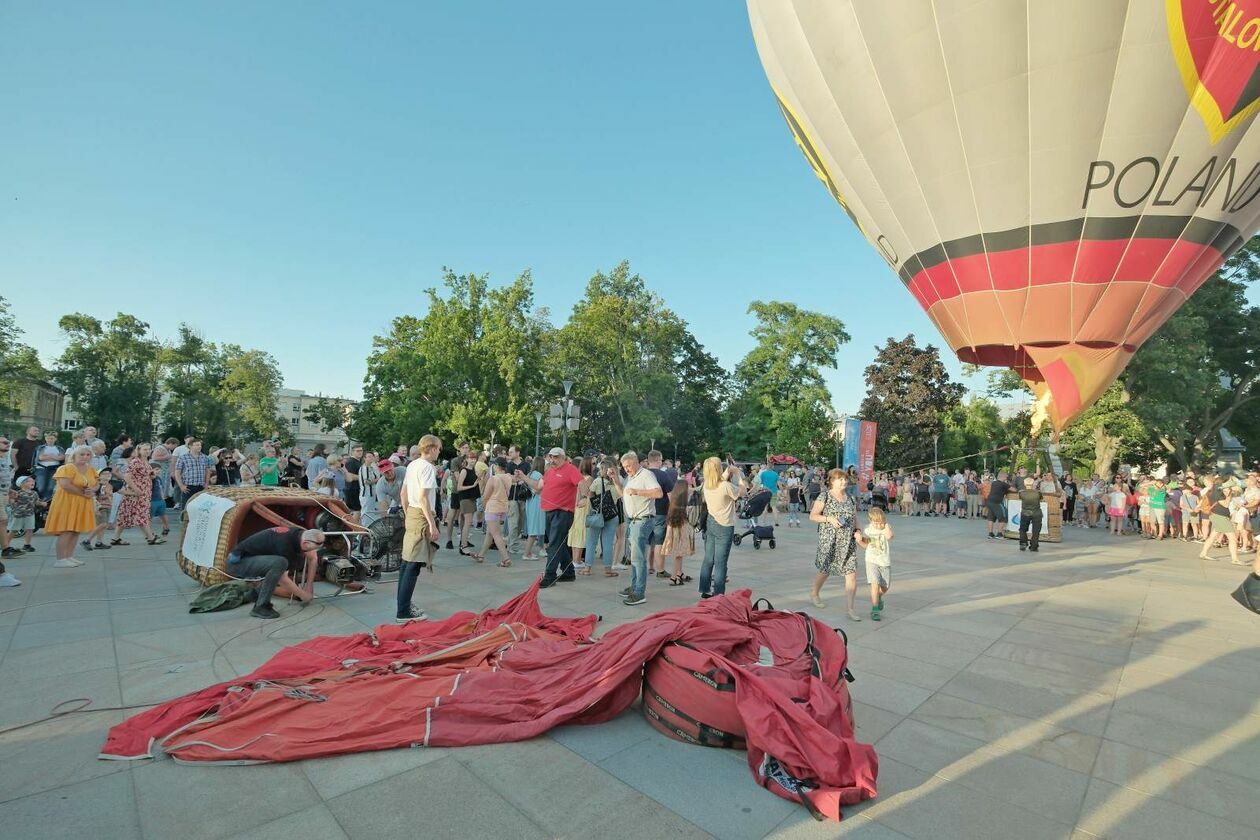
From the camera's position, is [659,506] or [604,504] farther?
[604,504]

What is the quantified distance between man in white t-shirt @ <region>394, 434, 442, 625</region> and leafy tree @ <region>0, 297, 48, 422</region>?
4549 cm

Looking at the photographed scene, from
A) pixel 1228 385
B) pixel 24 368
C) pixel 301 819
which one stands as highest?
pixel 1228 385

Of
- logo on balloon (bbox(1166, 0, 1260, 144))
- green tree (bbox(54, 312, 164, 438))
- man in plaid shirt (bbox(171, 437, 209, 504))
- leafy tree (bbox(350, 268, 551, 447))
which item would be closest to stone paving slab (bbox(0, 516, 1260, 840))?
man in plaid shirt (bbox(171, 437, 209, 504))

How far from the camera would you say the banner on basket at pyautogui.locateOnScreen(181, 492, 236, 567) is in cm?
626

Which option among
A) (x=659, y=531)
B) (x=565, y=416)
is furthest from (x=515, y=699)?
(x=565, y=416)

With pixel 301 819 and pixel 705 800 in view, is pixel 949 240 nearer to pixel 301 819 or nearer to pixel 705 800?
pixel 705 800

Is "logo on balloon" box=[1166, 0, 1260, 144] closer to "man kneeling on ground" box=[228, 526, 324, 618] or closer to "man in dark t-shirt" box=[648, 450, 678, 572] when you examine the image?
"man in dark t-shirt" box=[648, 450, 678, 572]

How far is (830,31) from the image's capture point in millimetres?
9586

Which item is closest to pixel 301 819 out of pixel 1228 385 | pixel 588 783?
pixel 588 783

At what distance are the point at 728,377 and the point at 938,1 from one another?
48318mm

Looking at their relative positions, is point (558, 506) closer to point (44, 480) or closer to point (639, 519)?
point (639, 519)

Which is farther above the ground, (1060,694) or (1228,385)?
(1228,385)

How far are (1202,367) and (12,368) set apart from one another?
65.5 m

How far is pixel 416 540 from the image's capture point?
5.93 metres
